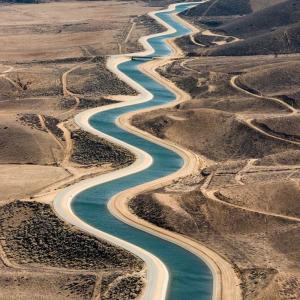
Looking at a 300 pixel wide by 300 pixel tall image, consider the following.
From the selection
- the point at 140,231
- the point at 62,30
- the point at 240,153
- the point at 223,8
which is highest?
the point at 223,8

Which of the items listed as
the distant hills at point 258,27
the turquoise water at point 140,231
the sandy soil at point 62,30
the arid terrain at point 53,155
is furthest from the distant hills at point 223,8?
the turquoise water at point 140,231

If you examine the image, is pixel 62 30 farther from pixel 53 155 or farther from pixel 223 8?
pixel 53 155

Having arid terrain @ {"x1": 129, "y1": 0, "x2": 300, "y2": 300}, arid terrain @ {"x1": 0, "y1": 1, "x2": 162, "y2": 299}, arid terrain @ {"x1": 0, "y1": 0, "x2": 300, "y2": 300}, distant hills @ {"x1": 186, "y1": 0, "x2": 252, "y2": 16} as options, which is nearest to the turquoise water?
arid terrain @ {"x1": 0, "y1": 0, "x2": 300, "y2": 300}

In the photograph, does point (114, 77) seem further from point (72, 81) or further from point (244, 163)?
point (244, 163)

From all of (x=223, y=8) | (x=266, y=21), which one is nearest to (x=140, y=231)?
(x=266, y=21)

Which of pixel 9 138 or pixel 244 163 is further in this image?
pixel 9 138

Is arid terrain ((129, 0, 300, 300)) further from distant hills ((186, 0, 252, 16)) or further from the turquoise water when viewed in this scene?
distant hills ((186, 0, 252, 16))

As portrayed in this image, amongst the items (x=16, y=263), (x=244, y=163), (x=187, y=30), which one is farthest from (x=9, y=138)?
(x=187, y=30)

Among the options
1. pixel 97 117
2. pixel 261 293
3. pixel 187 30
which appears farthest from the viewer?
pixel 187 30

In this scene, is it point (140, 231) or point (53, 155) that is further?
point (53, 155)
